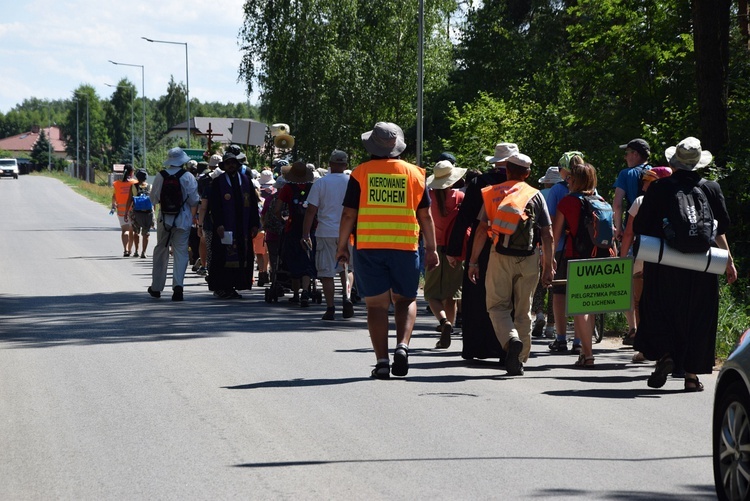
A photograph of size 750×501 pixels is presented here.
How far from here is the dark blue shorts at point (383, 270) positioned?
9945mm

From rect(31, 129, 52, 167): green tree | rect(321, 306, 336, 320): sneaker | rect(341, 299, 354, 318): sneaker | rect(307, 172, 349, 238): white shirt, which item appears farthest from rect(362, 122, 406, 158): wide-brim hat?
rect(31, 129, 52, 167): green tree

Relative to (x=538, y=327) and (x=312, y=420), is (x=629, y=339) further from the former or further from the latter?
(x=312, y=420)

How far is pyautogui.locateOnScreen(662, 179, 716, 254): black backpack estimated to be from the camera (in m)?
9.35

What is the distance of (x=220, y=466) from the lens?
686 centimetres

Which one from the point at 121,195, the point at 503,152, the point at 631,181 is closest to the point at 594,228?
the point at 503,152

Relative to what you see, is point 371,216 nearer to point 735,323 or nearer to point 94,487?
point 94,487

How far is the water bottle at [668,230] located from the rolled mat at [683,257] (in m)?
0.08

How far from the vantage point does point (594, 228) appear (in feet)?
37.1

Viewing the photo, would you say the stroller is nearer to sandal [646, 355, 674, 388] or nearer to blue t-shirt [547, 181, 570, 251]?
blue t-shirt [547, 181, 570, 251]

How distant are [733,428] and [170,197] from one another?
471 inches

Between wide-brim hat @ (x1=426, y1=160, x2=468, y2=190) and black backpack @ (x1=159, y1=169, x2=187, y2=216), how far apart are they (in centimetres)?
522

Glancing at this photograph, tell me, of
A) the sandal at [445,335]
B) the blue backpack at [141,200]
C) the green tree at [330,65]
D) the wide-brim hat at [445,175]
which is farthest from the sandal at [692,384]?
the green tree at [330,65]

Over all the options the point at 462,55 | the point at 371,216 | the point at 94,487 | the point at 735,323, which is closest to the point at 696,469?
the point at 94,487

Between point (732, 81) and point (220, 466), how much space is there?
51.6 ft
